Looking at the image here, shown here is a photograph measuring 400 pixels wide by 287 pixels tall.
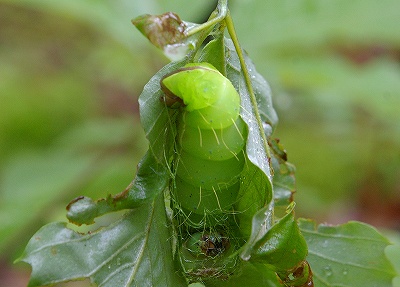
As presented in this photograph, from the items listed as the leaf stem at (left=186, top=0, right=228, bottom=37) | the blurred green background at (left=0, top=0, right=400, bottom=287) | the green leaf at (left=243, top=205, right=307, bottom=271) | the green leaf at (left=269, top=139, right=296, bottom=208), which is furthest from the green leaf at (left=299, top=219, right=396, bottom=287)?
the blurred green background at (left=0, top=0, right=400, bottom=287)

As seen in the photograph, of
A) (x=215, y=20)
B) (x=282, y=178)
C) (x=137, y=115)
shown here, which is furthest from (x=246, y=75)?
(x=137, y=115)

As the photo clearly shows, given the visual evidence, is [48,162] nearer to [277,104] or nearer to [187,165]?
[277,104]

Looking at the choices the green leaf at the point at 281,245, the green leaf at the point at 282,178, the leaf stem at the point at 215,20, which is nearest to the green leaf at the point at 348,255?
the green leaf at the point at 282,178

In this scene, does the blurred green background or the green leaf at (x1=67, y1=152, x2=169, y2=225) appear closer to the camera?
the green leaf at (x1=67, y1=152, x2=169, y2=225)

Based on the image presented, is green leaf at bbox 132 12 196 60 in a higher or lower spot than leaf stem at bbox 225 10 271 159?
higher

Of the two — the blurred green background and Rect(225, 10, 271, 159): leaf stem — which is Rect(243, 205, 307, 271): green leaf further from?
the blurred green background
